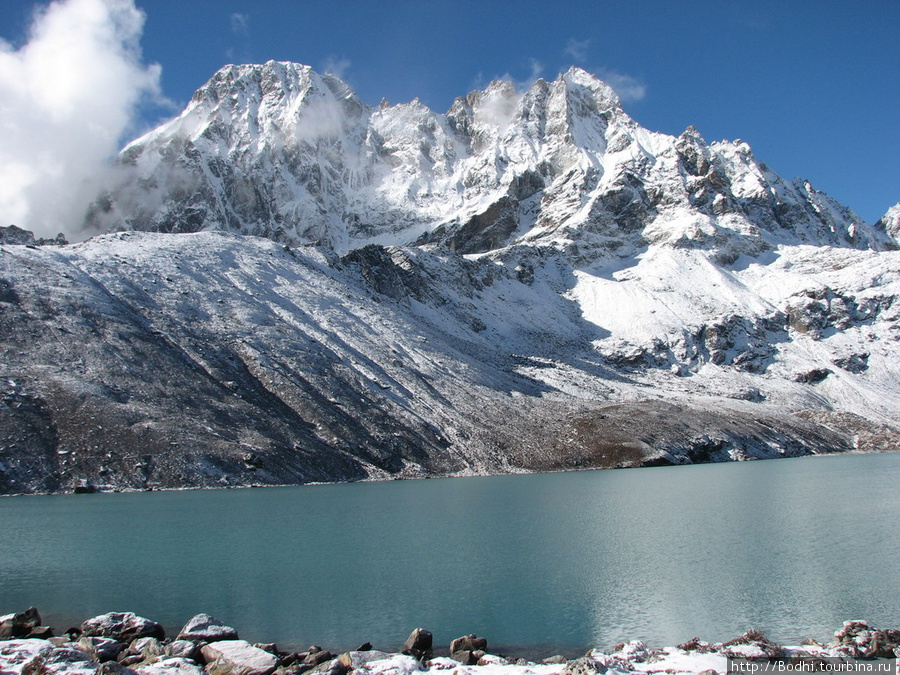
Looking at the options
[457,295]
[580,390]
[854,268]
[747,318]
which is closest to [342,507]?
[580,390]

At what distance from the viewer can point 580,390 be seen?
4734 inches

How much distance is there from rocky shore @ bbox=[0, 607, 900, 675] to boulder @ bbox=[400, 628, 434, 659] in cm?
3

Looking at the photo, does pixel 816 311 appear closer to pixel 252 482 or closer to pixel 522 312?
pixel 522 312

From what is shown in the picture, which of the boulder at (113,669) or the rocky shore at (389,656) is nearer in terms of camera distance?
the boulder at (113,669)

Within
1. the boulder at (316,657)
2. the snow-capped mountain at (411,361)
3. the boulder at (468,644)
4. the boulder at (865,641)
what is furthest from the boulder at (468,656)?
the snow-capped mountain at (411,361)

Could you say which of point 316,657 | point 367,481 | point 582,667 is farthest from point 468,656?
point 367,481

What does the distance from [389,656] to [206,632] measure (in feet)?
20.0

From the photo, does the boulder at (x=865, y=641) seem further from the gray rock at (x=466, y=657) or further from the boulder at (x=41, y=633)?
the boulder at (x=41, y=633)

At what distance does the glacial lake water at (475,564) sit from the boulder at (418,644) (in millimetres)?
1095

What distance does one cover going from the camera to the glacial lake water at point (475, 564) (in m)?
22.7

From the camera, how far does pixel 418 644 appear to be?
2003 centimetres

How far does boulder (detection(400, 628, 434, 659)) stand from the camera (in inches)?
782

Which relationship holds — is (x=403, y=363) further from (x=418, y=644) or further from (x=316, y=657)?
(x=316, y=657)

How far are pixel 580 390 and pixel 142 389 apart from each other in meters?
73.3
